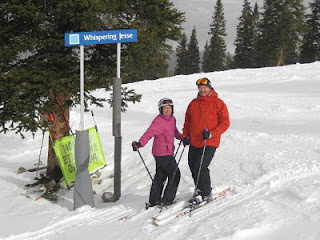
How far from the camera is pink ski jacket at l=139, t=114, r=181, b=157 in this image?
17.9 feet

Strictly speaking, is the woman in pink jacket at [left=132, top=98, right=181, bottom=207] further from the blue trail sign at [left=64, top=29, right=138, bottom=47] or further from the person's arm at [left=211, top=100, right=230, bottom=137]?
the blue trail sign at [left=64, top=29, right=138, bottom=47]

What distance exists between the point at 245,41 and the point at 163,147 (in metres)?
51.1

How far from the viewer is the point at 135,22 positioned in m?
7.62

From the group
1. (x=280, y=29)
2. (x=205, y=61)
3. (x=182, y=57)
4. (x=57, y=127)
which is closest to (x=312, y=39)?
(x=280, y=29)

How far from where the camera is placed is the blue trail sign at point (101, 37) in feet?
20.9

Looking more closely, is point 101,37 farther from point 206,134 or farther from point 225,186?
point 225,186

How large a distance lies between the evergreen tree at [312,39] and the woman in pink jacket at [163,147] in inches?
1892

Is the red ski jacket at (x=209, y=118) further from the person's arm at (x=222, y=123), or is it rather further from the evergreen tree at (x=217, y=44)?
the evergreen tree at (x=217, y=44)

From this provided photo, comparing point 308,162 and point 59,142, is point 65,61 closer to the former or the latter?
point 59,142

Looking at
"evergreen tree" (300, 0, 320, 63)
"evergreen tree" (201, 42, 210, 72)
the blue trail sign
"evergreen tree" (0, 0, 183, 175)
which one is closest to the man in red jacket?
the blue trail sign

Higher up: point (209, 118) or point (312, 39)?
point (312, 39)

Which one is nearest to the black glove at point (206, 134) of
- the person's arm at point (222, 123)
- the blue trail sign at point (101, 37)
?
the person's arm at point (222, 123)

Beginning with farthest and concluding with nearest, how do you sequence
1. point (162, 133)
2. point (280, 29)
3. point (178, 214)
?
point (280, 29) < point (162, 133) < point (178, 214)

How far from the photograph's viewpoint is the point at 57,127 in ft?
29.1
